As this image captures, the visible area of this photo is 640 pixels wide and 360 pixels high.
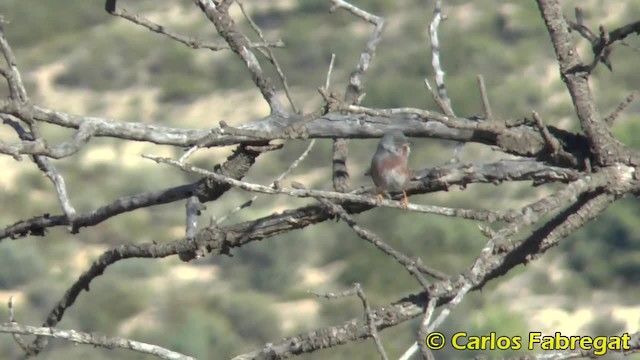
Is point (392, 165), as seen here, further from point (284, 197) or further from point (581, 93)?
point (284, 197)

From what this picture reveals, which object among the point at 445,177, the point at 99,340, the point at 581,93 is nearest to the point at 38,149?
the point at 99,340

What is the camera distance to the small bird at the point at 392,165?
4707mm

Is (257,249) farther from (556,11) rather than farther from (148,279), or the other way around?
(556,11)

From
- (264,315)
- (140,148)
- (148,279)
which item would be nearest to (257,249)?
(148,279)

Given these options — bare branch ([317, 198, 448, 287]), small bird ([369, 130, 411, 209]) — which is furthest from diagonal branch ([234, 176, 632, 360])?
small bird ([369, 130, 411, 209])

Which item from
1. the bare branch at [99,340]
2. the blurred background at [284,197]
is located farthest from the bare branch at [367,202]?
the blurred background at [284,197]

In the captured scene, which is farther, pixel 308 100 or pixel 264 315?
pixel 308 100

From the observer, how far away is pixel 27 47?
47.2 metres

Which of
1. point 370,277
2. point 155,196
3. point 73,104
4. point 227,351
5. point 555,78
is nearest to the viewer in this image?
point 155,196

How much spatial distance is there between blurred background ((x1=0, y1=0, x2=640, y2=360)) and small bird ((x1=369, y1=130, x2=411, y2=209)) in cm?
427

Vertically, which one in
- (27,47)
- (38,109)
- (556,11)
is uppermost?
(27,47)

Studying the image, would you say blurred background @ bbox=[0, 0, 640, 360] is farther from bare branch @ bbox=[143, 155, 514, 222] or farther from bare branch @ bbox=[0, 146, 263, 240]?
bare branch @ bbox=[143, 155, 514, 222]

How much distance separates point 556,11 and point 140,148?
29.1m

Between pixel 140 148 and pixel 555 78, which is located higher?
pixel 555 78
